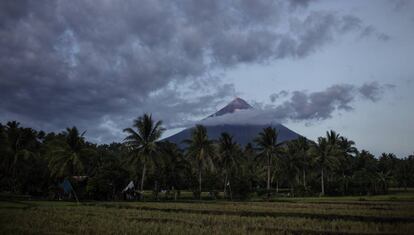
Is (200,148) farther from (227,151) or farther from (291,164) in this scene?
(291,164)

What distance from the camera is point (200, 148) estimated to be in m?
50.8

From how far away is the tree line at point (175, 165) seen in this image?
41.9 m

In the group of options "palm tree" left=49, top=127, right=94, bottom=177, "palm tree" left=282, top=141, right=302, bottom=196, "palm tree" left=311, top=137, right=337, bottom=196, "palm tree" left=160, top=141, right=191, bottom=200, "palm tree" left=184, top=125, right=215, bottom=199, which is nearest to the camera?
"palm tree" left=49, top=127, right=94, bottom=177

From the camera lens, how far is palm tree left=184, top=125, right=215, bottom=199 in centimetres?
5022

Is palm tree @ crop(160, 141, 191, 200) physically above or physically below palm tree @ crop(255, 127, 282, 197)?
below

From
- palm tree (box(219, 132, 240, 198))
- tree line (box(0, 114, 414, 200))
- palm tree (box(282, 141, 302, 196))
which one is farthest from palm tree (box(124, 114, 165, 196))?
palm tree (box(282, 141, 302, 196))

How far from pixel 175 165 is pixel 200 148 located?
5.93 metres

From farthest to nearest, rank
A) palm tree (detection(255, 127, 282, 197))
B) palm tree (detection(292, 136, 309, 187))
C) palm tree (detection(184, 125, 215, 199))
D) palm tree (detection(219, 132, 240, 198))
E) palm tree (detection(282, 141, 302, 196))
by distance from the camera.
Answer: palm tree (detection(292, 136, 309, 187)) < palm tree (detection(282, 141, 302, 196)) < palm tree (detection(255, 127, 282, 197)) < palm tree (detection(219, 132, 240, 198)) < palm tree (detection(184, 125, 215, 199))

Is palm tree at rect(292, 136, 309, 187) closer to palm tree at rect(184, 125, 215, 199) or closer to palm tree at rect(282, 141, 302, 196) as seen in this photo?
palm tree at rect(282, 141, 302, 196)

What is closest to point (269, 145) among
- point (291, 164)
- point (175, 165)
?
point (291, 164)

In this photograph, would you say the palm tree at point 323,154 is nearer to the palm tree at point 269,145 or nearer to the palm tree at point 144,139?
the palm tree at point 269,145

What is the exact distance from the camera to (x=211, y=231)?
42.9ft

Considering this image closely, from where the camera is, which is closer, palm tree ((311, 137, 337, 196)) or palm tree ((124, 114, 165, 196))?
palm tree ((124, 114, 165, 196))

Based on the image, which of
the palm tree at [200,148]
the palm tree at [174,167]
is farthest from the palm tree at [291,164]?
the palm tree at [174,167]
